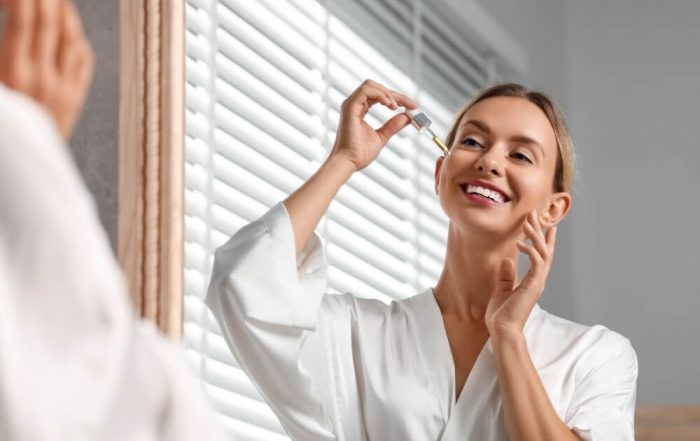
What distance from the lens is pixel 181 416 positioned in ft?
2.12

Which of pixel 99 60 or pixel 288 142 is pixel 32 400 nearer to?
pixel 99 60

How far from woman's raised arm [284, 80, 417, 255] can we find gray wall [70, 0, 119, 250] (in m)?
0.20

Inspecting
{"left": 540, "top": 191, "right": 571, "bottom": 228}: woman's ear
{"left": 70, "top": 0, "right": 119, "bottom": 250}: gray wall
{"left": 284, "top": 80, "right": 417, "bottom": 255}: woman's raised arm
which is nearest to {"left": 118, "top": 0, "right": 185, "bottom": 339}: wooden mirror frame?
{"left": 70, "top": 0, "right": 119, "bottom": 250}: gray wall

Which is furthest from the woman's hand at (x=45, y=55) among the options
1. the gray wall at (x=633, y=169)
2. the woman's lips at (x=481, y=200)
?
the gray wall at (x=633, y=169)

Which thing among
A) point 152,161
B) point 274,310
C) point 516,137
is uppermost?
point 516,137

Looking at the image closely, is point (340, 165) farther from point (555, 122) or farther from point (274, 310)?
point (555, 122)

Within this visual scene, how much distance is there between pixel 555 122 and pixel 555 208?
0.11 metres

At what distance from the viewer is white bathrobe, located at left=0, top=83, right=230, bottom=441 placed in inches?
23.5

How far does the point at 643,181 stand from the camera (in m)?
2.57

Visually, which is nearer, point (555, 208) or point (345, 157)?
point (345, 157)

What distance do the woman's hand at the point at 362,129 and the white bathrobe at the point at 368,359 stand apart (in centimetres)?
12

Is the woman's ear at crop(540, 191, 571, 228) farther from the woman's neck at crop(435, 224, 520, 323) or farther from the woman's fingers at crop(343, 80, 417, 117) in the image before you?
the woman's fingers at crop(343, 80, 417, 117)

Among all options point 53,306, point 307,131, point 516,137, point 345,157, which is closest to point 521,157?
point 516,137

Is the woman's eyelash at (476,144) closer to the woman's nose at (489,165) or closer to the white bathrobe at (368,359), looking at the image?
the woman's nose at (489,165)
